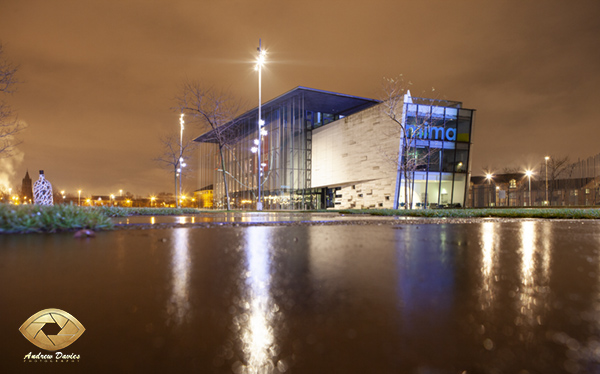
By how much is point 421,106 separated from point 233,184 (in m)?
34.0

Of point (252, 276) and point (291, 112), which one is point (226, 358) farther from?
point (291, 112)

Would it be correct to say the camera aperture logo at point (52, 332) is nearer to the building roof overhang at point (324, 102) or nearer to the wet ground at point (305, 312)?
the wet ground at point (305, 312)

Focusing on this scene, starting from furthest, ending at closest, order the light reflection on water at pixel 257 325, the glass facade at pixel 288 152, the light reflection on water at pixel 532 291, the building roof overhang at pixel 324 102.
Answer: the glass facade at pixel 288 152, the building roof overhang at pixel 324 102, the light reflection on water at pixel 532 291, the light reflection on water at pixel 257 325

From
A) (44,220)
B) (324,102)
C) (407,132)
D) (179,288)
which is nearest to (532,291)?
(179,288)

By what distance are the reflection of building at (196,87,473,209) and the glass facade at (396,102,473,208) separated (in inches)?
4.0

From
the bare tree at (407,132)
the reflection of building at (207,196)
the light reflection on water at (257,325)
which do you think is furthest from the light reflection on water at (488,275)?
the reflection of building at (207,196)

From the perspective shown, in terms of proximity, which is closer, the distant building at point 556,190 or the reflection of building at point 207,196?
the distant building at point 556,190

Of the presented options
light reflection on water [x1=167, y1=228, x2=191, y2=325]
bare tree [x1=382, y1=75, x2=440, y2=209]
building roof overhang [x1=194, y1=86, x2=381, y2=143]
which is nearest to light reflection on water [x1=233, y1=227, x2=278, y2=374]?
light reflection on water [x1=167, y1=228, x2=191, y2=325]

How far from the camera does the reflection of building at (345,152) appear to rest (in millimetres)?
34281

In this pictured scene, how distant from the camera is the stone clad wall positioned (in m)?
33.8

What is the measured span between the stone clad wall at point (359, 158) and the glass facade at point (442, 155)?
2.26 m

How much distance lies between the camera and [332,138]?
41719mm

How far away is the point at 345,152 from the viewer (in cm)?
3972

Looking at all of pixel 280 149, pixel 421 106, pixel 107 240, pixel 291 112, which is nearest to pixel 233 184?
pixel 280 149
